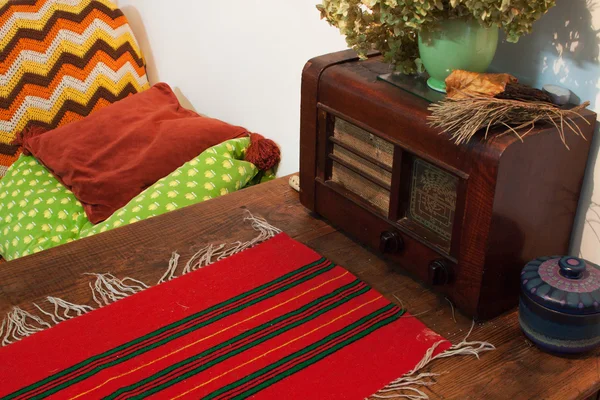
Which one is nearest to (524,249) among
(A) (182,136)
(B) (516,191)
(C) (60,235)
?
(B) (516,191)

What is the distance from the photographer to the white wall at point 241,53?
5.18ft

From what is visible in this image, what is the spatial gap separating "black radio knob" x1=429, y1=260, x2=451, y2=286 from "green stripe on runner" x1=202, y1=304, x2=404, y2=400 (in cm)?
8

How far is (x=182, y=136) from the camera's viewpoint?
173 cm

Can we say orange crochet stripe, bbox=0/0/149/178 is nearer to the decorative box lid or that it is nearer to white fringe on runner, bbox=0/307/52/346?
white fringe on runner, bbox=0/307/52/346

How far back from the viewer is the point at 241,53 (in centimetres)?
181

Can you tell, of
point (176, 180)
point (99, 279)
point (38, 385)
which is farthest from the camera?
point (176, 180)

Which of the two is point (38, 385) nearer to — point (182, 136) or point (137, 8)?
point (182, 136)

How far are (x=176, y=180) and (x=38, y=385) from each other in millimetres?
763

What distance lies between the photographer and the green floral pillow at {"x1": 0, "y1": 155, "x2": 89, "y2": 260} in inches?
67.4

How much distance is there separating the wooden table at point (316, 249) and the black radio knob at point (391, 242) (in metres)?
0.05

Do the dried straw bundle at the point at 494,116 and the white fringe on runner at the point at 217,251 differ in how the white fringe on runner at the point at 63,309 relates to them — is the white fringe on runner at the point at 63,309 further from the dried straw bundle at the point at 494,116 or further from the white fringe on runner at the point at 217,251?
the dried straw bundle at the point at 494,116

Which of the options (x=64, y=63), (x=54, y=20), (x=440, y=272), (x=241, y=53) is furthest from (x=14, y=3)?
(x=440, y=272)

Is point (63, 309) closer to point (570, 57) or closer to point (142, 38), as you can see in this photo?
point (570, 57)

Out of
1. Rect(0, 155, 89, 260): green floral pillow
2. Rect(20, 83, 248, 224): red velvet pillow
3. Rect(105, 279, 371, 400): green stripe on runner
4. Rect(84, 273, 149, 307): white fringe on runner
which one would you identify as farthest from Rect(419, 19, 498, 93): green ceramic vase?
Rect(0, 155, 89, 260): green floral pillow
